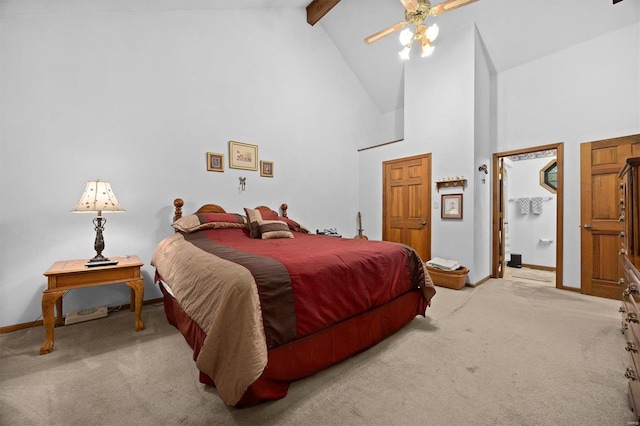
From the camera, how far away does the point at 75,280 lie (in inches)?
81.2

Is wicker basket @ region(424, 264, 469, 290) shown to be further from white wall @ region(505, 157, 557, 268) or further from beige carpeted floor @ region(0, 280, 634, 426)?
white wall @ region(505, 157, 557, 268)

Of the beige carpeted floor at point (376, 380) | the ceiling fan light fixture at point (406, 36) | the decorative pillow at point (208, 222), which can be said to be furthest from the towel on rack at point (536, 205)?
the decorative pillow at point (208, 222)

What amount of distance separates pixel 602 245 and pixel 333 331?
12.2 feet

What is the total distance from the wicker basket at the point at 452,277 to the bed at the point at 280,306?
4.64 feet

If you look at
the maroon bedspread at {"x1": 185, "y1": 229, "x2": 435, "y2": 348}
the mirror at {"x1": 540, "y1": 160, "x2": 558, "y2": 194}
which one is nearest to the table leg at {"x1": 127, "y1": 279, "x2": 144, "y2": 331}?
the maroon bedspread at {"x1": 185, "y1": 229, "x2": 435, "y2": 348}

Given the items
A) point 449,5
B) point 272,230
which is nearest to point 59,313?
point 272,230

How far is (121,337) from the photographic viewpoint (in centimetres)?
218

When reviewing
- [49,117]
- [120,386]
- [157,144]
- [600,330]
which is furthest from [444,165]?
[49,117]

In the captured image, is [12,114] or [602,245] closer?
[12,114]

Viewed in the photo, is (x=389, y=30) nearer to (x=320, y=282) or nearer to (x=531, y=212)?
(x=320, y=282)

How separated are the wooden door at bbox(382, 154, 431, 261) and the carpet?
5.52 feet

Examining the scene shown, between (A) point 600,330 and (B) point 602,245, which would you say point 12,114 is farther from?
(B) point 602,245

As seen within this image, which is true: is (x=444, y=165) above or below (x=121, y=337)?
above

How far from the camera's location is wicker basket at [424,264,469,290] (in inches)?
140
